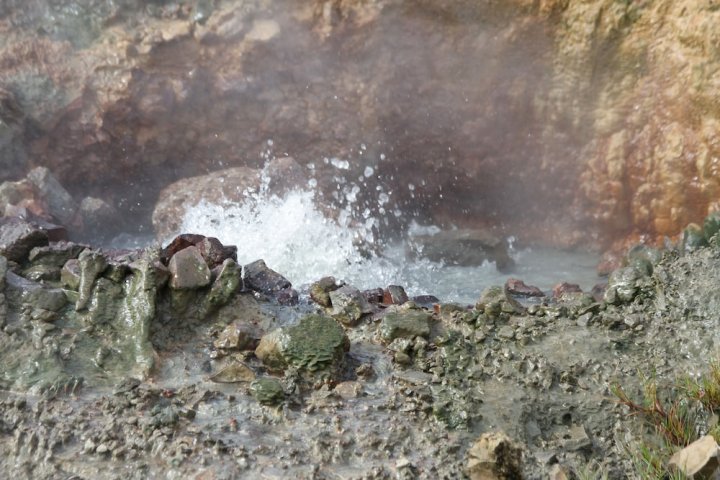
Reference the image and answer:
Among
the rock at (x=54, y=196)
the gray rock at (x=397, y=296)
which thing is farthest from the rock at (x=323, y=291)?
the rock at (x=54, y=196)

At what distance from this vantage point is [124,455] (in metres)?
2.47

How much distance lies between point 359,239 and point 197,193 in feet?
4.62

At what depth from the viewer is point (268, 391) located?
111 inches

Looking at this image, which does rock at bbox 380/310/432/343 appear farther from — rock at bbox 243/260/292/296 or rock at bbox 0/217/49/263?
rock at bbox 0/217/49/263

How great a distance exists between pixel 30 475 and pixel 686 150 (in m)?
4.57


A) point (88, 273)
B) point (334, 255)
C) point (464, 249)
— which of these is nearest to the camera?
point (88, 273)

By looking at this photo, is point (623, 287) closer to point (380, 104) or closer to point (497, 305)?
point (497, 305)

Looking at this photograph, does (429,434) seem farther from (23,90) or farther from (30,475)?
(23,90)

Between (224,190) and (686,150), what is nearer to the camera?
(686,150)

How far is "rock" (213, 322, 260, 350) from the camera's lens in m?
3.16

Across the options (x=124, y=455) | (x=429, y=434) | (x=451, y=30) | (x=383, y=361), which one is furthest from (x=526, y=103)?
(x=124, y=455)

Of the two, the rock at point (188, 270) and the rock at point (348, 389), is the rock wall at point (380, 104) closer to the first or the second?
the rock at point (188, 270)

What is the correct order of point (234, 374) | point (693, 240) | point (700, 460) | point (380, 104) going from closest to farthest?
point (700, 460)
point (234, 374)
point (693, 240)
point (380, 104)

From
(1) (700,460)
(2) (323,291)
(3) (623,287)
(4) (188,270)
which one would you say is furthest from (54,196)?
(1) (700,460)
